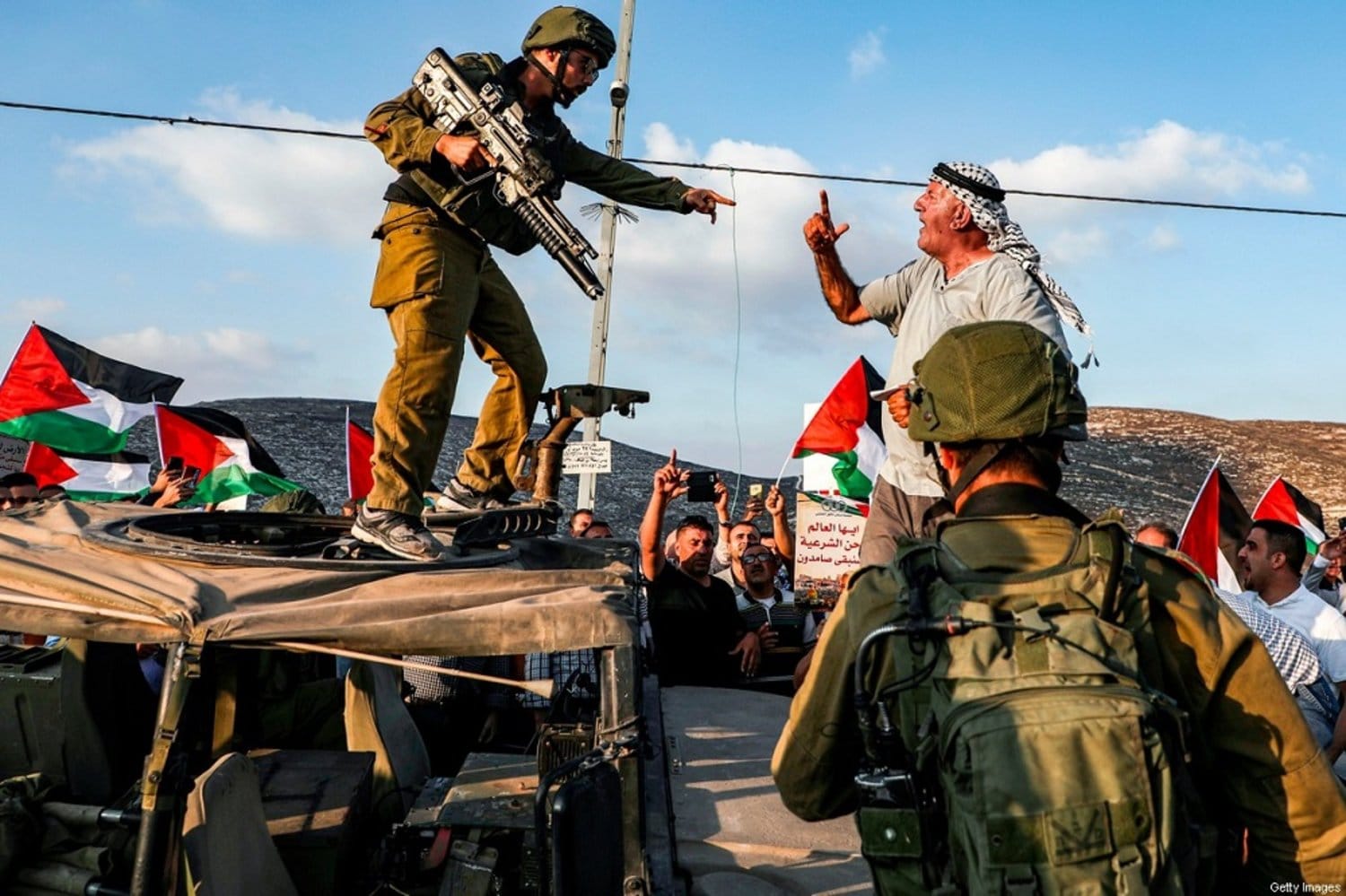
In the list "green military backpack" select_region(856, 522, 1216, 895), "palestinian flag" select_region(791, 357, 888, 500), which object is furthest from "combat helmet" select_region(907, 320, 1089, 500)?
"palestinian flag" select_region(791, 357, 888, 500)

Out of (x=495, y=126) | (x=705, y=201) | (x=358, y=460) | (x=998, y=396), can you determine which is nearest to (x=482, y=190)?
(x=495, y=126)

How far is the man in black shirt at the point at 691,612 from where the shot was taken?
7547 millimetres

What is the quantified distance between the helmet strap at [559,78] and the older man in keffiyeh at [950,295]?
1.43 m

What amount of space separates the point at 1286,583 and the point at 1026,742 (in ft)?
17.4

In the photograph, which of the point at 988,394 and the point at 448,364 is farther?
the point at 448,364

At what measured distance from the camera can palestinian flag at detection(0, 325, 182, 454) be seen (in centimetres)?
1086

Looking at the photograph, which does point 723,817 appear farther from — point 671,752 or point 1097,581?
point 1097,581

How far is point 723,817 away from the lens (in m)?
4.03

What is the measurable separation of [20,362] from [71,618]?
8.77 meters

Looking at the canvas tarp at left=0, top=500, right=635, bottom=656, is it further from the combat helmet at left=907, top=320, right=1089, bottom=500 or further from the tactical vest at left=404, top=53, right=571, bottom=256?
the tactical vest at left=404, top=53, right=571, bottom=256

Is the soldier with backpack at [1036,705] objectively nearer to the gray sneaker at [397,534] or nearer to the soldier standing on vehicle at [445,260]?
the gray sneaker at [397,534]

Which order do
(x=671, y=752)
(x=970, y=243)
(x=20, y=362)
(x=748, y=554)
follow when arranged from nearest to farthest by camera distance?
(x=970, y=243) < (x=671, y=752) < (x=748, y=554) < (x=20, y=362)

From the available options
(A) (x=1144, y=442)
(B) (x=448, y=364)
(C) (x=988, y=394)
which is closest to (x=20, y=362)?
(B) (x=448, y=364)

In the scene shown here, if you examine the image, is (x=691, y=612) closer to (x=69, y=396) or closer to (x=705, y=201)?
(x=705, y=201)
